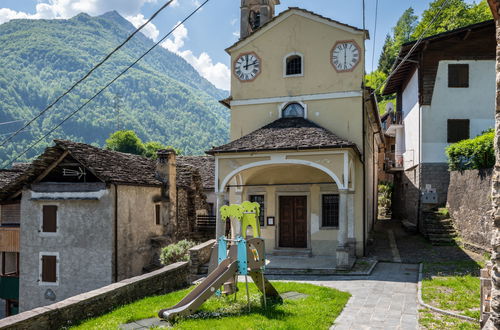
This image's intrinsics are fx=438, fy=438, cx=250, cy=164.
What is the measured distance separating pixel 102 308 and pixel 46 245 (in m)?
10.7

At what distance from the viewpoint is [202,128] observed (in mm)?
159750

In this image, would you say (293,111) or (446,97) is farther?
(446,97)

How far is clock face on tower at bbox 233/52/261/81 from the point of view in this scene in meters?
18.2

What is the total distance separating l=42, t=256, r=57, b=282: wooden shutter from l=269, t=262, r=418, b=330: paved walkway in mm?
9533

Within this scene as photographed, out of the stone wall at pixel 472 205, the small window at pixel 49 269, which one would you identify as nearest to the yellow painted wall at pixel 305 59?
the stone wall at pixel 472 205

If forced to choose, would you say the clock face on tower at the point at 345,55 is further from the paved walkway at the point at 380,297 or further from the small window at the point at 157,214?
the small window at the point at 157,214

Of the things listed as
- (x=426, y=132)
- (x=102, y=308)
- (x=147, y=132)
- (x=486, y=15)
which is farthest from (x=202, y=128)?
(x=102, y=308)

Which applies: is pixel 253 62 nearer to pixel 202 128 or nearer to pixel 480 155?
pixel 480 155

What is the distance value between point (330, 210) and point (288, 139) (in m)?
3.55

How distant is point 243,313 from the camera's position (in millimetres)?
8133

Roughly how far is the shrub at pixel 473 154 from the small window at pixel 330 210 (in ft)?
18.3

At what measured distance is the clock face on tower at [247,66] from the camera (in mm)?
18219

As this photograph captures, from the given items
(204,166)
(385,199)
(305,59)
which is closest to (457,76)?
(305,59)

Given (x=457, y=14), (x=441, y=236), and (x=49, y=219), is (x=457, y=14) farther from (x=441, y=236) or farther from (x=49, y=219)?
(x=49, y=219)
